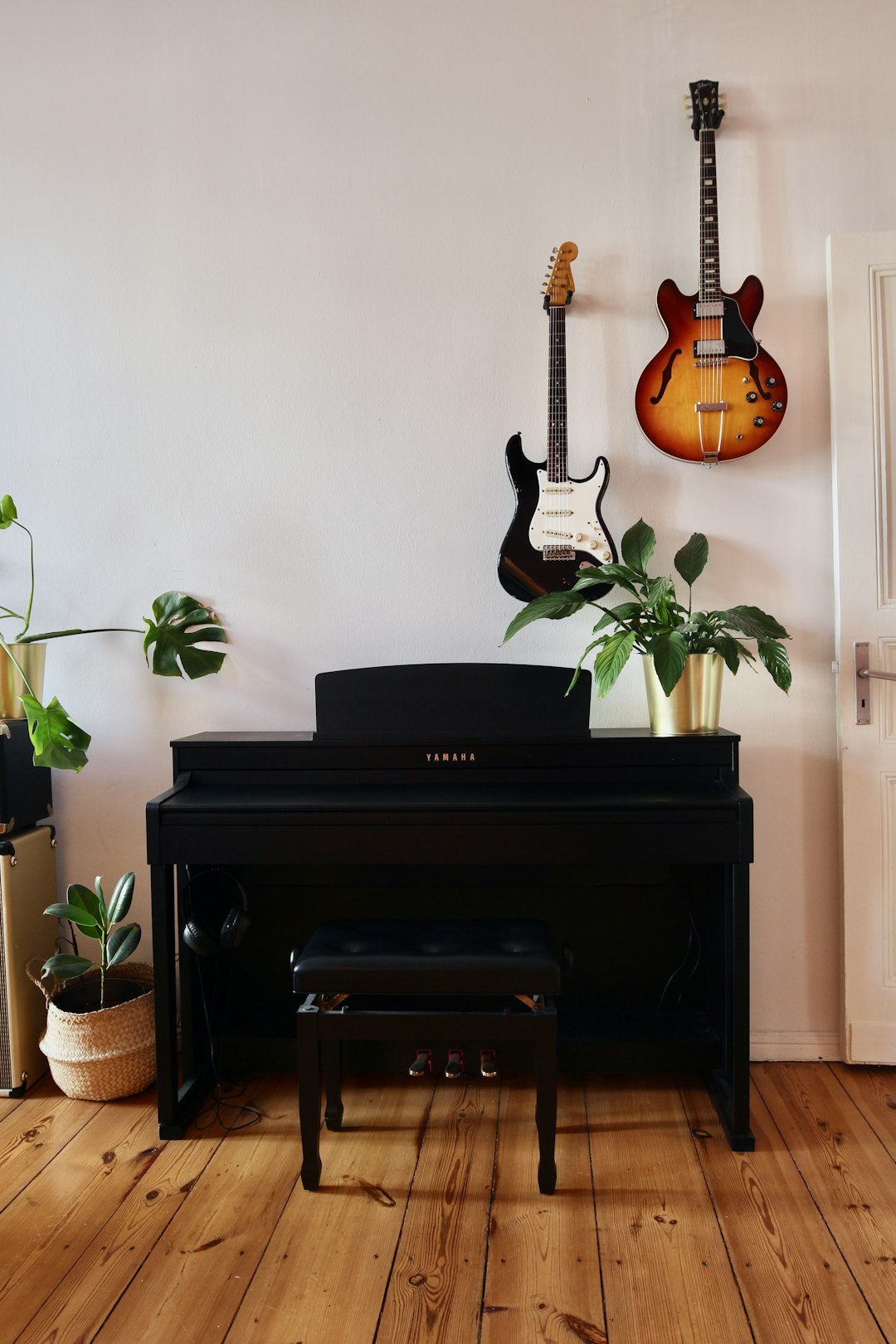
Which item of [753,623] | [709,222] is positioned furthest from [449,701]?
[709,222]

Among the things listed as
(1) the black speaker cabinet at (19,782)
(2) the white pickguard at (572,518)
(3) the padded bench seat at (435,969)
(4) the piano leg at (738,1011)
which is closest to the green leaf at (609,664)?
(2) the white pickguard at (572,518)

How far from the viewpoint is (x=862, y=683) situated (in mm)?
2430

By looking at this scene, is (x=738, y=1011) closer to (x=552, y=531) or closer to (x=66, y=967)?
(x=552, y=531)

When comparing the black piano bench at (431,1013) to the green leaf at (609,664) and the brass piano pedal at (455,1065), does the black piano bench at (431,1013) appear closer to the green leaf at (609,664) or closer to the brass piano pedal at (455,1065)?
the brass piano pedal at (455,1065)

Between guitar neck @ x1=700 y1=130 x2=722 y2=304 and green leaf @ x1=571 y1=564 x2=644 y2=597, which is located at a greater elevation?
guitar neck @ x1=700 y1=130 x2=722 y2=304

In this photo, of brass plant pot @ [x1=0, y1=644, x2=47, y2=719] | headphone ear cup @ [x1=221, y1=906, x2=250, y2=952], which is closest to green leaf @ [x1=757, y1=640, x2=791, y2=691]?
headphone ear cup @ [x1=221, y1=906, x2=250, y2=952]

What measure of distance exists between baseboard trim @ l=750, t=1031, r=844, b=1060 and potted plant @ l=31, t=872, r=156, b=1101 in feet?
5.07

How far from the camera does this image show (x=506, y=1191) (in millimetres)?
1917

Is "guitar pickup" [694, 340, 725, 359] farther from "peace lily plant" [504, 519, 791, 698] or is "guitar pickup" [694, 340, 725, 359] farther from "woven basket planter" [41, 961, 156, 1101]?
"woven basket planter" [41, 961, 156, 1101]

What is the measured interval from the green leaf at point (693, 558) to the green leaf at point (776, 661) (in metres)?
0.25

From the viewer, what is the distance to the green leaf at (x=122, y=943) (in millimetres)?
2326

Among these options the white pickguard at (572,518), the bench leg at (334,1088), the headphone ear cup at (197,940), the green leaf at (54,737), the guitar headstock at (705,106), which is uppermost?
the guitar headstock at (705,106)

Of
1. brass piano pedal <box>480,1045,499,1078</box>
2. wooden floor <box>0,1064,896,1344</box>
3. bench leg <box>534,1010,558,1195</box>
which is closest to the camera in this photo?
wooden floor <box>0,1064,896,1344</box>

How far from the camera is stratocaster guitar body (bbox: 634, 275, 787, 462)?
242cm
